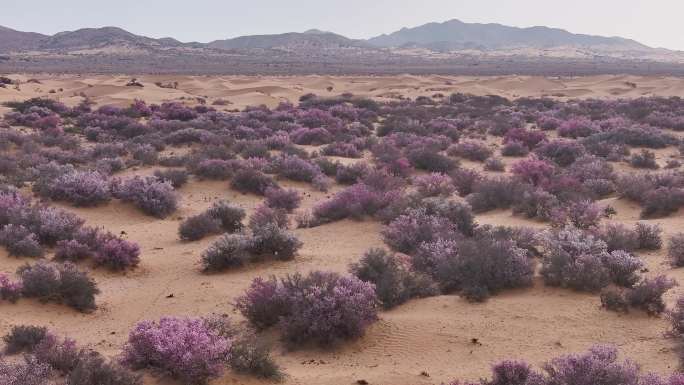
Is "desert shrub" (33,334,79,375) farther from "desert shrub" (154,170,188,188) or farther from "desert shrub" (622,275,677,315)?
"desert shrub" (154,170,188,188)

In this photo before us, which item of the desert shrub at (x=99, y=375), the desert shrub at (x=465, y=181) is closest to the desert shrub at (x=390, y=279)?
the desert shrub at (x=99, y=375)

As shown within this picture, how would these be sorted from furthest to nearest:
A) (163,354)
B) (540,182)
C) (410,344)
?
(540,182), (410,344), (163,354)

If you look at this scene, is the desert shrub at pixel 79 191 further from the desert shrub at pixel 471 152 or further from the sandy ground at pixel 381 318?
the desert shrub at pixel 471 152

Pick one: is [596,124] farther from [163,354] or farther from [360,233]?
[163,354]

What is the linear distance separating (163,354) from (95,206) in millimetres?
8292

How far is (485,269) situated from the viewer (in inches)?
315

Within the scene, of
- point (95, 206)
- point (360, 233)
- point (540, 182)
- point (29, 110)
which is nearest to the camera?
point (360, 233)

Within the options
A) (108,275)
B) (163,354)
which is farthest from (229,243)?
(163,354)

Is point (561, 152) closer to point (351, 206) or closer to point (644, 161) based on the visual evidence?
point (644, 161)

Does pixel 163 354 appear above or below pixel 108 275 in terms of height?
above

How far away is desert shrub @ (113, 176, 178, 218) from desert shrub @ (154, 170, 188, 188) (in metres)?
1.72

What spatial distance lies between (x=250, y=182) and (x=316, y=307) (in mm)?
9129

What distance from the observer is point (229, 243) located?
31.1 ft

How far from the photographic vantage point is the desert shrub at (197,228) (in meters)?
11.2
